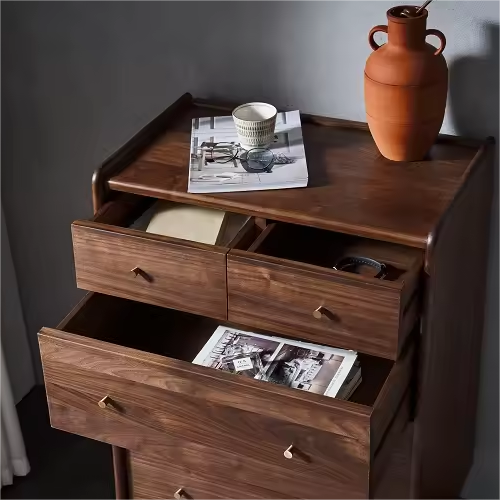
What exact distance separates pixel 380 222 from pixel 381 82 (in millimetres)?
252

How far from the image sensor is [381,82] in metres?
1.57

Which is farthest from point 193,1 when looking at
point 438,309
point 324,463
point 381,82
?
point 324,463

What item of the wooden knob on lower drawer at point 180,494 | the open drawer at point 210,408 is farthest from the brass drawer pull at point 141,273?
the wooden knob on lower drawer at point 180,494

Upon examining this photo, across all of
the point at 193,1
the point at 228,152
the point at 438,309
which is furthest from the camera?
the point at 193,1

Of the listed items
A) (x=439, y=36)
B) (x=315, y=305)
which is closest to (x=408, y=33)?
(x=439, y=36)

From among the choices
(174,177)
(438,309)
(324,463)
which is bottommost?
(324,463)

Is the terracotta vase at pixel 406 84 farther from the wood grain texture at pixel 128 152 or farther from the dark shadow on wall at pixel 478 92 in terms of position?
the wood grain texture at pixel 128 152

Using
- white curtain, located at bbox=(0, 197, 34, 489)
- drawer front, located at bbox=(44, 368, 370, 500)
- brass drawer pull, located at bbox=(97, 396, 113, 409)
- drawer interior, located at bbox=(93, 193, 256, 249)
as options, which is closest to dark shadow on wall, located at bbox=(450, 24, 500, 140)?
drawer interior, located at bbox=(93, 193, 256, 249)

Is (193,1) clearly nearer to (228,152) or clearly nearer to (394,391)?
(228,152)

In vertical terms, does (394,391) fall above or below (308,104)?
below

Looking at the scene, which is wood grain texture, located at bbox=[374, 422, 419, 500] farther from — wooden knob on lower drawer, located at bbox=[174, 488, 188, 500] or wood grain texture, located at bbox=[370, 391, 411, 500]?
wooden knob on lower drawer, located at bbox=[174, 488, 188, 500]

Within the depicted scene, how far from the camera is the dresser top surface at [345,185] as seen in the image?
4.89ft

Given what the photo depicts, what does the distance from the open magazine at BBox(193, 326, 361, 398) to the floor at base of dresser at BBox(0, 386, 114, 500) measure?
0.72 meters

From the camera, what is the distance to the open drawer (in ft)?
4.63
